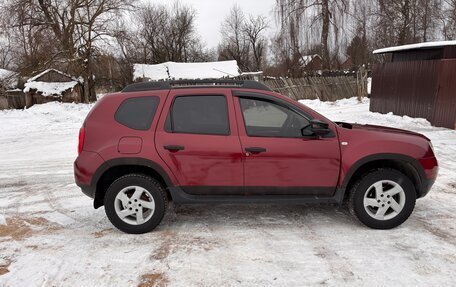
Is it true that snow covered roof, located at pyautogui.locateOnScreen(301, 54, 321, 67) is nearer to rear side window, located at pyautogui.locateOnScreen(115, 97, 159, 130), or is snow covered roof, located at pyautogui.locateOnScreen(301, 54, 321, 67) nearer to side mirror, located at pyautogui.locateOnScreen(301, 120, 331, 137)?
side mirror, located at pyautogui.locateOnScreen(301, 120, 331, 137)

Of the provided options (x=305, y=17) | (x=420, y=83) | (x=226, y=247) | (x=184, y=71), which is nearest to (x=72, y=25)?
→ (x=184, y=71)

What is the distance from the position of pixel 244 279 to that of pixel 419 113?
35.6ft

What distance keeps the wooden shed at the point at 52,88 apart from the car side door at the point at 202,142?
26286mm

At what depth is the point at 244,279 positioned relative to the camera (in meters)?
3.06

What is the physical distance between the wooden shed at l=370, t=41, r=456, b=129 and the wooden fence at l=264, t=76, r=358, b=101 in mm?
7509

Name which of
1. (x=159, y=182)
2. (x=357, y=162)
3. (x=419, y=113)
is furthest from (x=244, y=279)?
(x=419, y=113)

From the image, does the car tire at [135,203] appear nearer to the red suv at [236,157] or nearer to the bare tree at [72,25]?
the red suv at [236,157]

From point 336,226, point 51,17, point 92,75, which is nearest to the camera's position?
point 336,226

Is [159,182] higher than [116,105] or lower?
lower

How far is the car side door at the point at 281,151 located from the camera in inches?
151

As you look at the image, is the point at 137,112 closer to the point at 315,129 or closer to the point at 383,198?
the point at 315,129

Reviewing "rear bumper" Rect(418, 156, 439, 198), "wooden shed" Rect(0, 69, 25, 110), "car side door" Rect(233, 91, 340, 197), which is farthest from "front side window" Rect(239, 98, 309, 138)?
"wooden shed" Rect(0, 69, 25, 110)

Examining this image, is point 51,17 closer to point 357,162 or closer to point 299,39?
point 299,39

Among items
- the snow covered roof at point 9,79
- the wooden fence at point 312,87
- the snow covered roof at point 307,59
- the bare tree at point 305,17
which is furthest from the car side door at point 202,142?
the snow covered roof at point 9,79
